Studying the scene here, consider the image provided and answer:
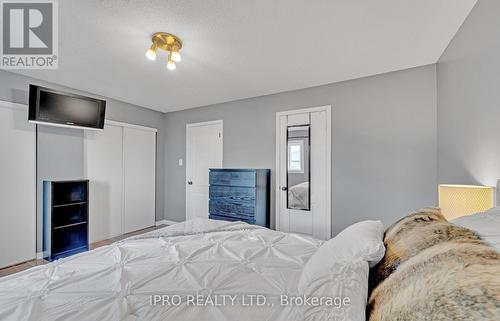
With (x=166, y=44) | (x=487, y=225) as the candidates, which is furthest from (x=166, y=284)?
(x=166, y=44)

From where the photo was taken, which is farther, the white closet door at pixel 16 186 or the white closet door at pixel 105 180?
the white closet door at pixel 105 180

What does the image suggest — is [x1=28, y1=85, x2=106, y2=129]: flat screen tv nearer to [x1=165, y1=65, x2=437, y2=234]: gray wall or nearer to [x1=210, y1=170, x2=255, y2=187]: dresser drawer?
[x1=210, y1=170, x2=255, y2=187]: dresser drawer

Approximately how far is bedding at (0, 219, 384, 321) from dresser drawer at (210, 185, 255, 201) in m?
1.75

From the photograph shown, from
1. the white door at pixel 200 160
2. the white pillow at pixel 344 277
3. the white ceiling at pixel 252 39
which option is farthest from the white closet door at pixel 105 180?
the white pillow at pixel 344 277

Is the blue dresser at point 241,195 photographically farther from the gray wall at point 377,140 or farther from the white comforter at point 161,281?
the white comforter at point 161,281

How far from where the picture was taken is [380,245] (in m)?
1.00

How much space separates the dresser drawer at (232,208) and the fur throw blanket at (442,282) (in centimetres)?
252

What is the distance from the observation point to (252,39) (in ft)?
7.00

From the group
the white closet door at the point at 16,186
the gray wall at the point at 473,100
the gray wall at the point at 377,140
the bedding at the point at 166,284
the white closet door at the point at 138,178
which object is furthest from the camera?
the white closet door at the point at 138,178

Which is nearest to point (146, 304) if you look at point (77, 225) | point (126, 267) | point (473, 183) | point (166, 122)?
point (126, 267)

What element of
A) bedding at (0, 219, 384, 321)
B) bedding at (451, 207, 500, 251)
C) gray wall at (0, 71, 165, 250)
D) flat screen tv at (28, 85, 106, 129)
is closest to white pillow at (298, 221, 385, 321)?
bedding at (0, 219, 384, 321)

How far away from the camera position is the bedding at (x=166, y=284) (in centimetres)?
87

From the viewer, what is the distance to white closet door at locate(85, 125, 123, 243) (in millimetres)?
3670

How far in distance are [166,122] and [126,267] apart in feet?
13.5
